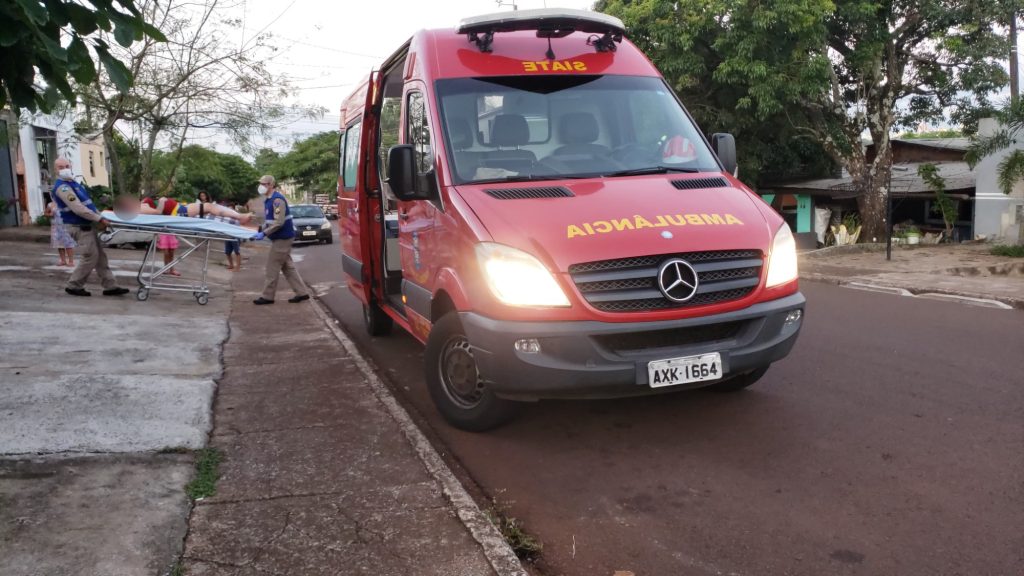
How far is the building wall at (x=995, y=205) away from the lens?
1669 centimetres

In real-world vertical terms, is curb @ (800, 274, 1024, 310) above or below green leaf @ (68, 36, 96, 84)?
below

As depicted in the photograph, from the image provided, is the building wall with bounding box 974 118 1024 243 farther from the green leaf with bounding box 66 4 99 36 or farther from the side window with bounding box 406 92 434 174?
the green leaf with bounding box 66 4 99 36

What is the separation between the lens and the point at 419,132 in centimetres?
540

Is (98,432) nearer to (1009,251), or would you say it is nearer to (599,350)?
(599,350)

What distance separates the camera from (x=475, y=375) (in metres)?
4.69

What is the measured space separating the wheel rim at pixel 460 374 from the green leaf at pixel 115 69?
2.20 meters

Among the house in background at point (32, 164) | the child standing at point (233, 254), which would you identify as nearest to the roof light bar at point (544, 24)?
the child standing at point (233, 254)

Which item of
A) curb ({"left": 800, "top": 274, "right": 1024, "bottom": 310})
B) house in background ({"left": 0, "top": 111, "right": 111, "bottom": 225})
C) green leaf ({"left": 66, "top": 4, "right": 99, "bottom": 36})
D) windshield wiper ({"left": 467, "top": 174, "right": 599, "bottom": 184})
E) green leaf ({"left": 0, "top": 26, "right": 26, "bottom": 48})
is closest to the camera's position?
green leaf ({"left": 0, "top": 26, "right": 26, "bottom": 48})

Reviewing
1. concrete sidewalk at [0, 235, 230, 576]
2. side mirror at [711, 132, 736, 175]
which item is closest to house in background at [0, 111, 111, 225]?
concrete sidewalk at [0, 235, 230, 576]

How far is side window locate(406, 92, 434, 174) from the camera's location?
17.1 feet

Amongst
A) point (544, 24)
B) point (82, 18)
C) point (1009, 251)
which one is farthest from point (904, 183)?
point (82, 18)

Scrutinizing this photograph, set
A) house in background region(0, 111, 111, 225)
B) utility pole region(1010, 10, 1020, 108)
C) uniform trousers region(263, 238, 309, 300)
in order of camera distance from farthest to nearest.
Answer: house in background region(0, 111, 111, 225)
utility pole region(1010, 10, 1020, 108)
uniform trousers region(263, 238, 309, 300)

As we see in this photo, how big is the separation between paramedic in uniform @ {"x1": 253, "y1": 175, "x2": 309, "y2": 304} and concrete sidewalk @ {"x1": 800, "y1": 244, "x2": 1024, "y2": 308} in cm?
835

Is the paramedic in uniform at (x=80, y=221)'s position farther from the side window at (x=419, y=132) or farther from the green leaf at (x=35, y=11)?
the green leaf at (x=35, y=11)
